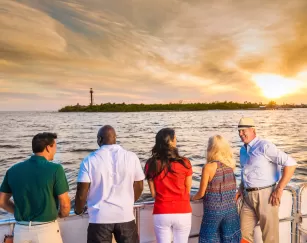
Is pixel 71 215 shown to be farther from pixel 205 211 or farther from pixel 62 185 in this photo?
pixel 205 211

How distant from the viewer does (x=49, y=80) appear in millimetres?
92812

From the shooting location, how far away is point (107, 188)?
8.72 feet

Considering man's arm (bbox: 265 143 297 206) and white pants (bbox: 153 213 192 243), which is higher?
man's arm (bbox: 265 143 297 206)

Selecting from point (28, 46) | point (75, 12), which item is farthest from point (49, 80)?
point (75, 12)

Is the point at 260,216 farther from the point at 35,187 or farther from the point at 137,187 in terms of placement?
the point at 35,187

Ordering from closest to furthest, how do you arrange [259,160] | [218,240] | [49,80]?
[218,240], [259,160], [49,80]

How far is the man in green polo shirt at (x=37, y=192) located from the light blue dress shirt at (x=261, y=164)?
2066 mm

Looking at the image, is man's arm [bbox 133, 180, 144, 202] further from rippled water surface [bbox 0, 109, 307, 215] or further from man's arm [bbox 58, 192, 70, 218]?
rippled water surface [bbox 0, 109, 307, 215]

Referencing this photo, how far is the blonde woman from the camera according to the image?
297 centimetres

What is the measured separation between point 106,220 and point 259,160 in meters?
1.83

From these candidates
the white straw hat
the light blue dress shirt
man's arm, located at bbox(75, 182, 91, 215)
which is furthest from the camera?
the white straw hat

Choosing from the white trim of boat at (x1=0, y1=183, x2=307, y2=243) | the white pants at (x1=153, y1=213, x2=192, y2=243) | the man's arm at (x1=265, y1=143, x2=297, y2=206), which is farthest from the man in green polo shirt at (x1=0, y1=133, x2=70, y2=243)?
the man's arm at (x1=265, y1=143, x2=297, y2=206)

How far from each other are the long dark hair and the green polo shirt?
Answer: 809mm

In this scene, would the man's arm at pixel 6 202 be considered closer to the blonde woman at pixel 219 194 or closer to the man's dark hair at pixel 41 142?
the man's dark hair at pixel 41 142
